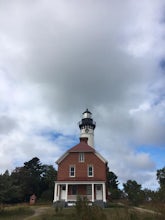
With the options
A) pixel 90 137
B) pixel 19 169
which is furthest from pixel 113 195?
pixel 19 169

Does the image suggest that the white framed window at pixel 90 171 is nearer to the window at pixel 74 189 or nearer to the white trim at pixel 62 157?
the window at pixel 74 189

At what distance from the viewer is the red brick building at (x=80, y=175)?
33000 millimetres

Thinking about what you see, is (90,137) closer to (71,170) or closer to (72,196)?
(71,170)

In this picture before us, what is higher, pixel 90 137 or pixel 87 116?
pixel 87 116

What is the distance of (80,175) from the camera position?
35000mm

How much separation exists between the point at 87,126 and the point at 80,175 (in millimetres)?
16961

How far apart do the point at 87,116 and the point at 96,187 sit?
20645 mm

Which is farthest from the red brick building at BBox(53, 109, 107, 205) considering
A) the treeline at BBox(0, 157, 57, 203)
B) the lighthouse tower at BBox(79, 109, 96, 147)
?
the lighthouse tower at BBox(79, 109, 96, 147)

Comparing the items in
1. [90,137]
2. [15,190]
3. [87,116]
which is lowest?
[15,190]

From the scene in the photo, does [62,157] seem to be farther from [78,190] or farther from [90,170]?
[78,190]

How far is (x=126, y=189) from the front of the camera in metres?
42.2

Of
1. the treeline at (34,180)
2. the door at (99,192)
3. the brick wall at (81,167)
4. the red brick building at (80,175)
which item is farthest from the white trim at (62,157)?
the treeline at (34,180)

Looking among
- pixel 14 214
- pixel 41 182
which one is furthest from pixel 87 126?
pixel 14 214

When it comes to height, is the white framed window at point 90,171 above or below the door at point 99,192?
above
